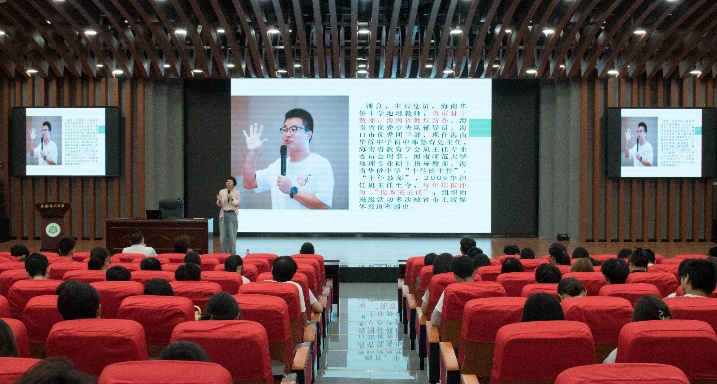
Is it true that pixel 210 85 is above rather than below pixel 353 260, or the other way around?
above

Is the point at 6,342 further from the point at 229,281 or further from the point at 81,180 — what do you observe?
the point at 81,180

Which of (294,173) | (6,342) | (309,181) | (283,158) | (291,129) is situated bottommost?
(6,342)

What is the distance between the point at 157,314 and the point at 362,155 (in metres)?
11.5

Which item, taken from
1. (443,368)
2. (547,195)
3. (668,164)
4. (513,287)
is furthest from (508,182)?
(443,368)

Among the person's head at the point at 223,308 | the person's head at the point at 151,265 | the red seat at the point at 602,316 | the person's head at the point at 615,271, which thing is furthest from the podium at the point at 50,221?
Answer: the red seat at the point at 602,316

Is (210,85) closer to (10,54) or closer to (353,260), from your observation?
(10,54)

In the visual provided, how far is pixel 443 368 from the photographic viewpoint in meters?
3.97

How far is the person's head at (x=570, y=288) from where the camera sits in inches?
165

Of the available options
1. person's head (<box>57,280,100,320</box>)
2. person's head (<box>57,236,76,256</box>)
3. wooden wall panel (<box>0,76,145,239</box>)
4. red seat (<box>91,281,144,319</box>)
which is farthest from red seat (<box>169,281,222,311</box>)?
wooden wall panel (<box>0,76,145,239</box>)

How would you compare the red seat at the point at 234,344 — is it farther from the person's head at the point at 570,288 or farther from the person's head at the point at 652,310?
the person's head at the point at 570,288

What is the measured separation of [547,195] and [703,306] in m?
12.5

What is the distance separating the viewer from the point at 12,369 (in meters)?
2.05

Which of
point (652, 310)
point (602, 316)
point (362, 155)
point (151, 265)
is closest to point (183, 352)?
point (652, 310)

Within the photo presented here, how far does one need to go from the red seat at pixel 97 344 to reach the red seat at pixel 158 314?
69 centimetres
